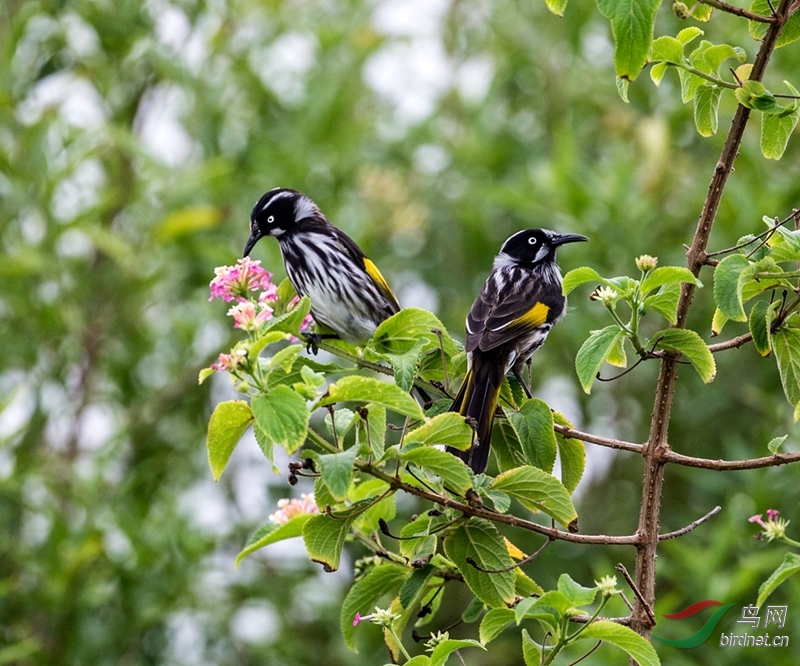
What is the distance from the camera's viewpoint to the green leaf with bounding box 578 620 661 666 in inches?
74.8

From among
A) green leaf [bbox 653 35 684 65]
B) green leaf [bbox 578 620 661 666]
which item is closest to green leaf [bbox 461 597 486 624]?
green leaf [bbox 578 620 661 666]

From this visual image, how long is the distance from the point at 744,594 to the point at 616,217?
2239mm

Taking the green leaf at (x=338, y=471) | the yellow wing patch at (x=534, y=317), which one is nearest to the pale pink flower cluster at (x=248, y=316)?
the green leaf at (x=338, y=471)

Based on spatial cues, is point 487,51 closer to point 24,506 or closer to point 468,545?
point 24,506

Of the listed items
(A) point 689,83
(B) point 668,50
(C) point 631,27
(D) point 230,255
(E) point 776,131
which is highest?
(C) point 631,27

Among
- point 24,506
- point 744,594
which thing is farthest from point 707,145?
point 24,506

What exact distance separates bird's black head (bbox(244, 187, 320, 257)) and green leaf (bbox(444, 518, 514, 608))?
83.7 inches

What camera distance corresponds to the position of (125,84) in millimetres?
7172

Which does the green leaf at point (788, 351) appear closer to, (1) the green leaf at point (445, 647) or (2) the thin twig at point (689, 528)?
(2) the thin twig at point (689, 528)

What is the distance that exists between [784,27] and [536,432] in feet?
3.38

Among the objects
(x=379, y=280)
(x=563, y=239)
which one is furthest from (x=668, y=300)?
(x=379, y=280)

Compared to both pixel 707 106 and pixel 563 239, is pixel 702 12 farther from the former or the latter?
pixel 563 239

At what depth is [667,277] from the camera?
207cm

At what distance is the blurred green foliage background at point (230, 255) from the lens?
20.2 feet
